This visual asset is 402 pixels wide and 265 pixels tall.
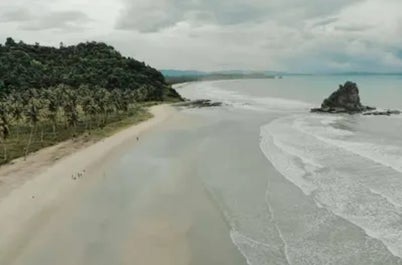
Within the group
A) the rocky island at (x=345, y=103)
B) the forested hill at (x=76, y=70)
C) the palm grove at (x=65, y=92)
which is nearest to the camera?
the palm grove at (x=65, y=92)

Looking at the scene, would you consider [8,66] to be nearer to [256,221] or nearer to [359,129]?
[359,129]

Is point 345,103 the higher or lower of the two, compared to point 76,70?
lower

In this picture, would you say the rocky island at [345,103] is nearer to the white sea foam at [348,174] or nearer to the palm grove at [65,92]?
the palm grove at [65,92]

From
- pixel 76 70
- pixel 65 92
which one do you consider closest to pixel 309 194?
pixel 65 92

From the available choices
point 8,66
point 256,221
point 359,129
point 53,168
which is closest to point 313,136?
point 359,129

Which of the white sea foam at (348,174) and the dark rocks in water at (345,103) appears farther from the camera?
the dark rocks in water at (345,103)

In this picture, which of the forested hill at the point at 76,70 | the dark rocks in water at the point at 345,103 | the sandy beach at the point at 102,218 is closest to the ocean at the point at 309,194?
the sandy beach at the point at 102,218

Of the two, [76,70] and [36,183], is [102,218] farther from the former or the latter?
[76,70]
